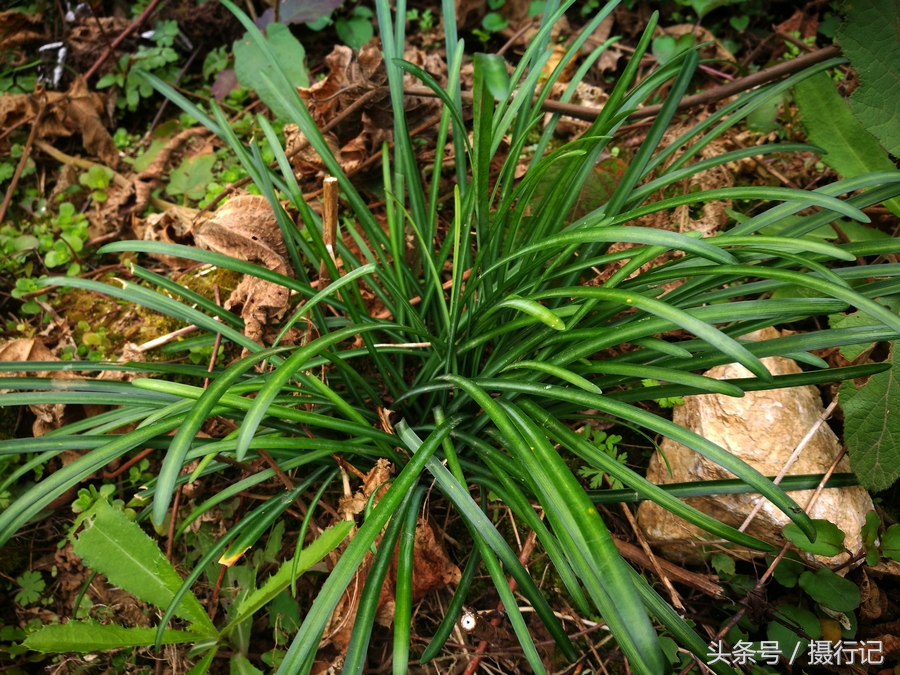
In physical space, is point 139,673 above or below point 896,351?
below

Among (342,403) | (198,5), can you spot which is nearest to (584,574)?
(342,403)

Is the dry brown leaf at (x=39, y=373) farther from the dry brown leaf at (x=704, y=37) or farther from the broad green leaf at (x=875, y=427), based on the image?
the dry brown leaf at (x=704, y=37)

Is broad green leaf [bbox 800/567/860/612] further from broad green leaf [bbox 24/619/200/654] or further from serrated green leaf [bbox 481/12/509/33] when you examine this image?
Result: serrated green leaf [bbox 481/12/509/33]

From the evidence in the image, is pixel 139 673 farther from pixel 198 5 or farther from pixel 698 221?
pixel 198 5

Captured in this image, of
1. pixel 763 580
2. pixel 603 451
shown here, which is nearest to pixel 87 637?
pixel 603 451

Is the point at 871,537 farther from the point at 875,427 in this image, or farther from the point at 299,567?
the point at 299,567

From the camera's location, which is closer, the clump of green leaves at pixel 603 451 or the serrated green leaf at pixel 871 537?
the serrated green leaf at pixel 871 537

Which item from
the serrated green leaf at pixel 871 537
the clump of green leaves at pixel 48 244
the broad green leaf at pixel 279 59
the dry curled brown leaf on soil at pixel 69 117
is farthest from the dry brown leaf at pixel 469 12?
the serrated green leaf at pixel 871 537
